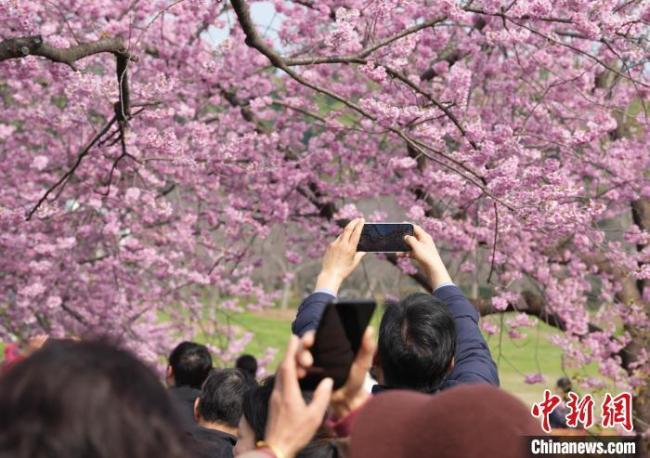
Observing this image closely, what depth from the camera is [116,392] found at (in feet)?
4.09

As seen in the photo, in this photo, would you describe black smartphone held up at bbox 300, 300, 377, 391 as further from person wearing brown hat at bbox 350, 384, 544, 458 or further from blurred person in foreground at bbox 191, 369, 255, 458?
blurred person in foreground at bbox 191, 369, 255, 458

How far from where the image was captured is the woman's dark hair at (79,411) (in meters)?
1.20

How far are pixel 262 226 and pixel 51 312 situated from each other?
7.27 ft

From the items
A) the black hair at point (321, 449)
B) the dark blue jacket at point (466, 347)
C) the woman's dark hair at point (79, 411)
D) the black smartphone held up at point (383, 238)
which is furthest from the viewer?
the black smartphone held up at point (383, 238)

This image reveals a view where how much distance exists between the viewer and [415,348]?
239 cm

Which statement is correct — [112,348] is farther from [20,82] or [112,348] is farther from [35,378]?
[20,82]

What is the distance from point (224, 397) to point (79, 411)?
2.49 metres

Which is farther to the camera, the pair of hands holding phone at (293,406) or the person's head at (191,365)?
the person's head at (191,365)

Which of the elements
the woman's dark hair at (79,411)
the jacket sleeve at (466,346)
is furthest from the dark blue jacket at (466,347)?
the woman's dark hair at (79,411)

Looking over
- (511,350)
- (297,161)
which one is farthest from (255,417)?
(511,350)

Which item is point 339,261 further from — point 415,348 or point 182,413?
point 182,413

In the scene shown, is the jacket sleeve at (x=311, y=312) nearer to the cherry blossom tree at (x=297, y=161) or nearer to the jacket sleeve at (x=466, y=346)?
the jacket sleeve at (x=466, y=346)

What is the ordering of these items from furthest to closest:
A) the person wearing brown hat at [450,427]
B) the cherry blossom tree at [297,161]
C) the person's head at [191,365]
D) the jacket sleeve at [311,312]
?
the cherry blossom tree at [297,161] → the person's head at [191,365] → the jacket sleeve at [311,312] → the person wearing brown hat at [450,427]

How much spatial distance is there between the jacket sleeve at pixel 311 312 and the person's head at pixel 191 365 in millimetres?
2706
